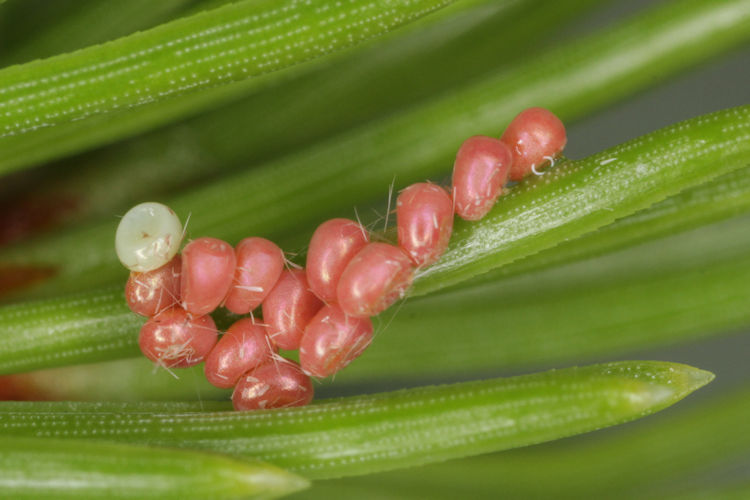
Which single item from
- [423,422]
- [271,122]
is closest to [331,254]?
[423,422]

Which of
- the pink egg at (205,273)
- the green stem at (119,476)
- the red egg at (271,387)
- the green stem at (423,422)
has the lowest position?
the green stem at (119,476)

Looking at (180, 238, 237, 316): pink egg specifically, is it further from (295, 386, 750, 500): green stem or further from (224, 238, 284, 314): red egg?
(295, 386, 750, 500): green stem

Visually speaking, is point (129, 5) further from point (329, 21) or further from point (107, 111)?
point (329, 21)

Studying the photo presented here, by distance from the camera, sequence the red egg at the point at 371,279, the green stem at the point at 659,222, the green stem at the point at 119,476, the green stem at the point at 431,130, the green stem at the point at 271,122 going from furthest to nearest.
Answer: the green stem at the point at 271,122 < the green stem at the point at 431,130 < the green stem at the point at 659,222 < the red egg at the point at 371,279 < the green stem at the point at 119,476

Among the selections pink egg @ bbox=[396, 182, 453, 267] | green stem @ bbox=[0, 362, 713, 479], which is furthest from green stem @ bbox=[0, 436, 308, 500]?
pink egg @ bbox=[396, 182, 453, 267]

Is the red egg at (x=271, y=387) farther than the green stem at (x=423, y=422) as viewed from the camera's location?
Yes

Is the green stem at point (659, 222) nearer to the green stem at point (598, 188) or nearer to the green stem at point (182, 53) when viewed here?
the green stem at point (598, 188)

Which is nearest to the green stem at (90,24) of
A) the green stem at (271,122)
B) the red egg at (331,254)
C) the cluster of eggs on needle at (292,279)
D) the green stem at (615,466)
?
the green stem at (271,122)

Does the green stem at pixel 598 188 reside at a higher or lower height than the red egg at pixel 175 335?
higher
